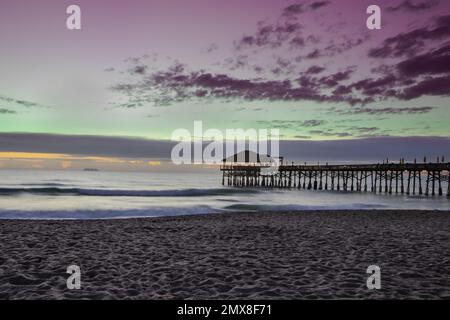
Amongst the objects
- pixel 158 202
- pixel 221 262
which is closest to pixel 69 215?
pixel 158 202

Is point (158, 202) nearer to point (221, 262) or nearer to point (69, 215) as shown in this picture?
point (69, 215)

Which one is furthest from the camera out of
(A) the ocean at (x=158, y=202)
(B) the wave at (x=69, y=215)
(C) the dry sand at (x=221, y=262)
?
(A) the ocean at (x=158, y=202)

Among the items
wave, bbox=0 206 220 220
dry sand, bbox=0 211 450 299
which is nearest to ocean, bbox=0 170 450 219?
wave, bbox=0 206 220 220

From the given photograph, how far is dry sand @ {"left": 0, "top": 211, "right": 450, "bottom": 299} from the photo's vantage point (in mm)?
6465

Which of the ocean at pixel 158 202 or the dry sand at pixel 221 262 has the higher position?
the dry sand at pixel 221 262

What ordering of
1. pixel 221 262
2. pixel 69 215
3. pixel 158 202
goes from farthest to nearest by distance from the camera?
pixel 158 202
pixel 69 215
pixel 221 262

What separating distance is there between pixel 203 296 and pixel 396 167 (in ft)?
164

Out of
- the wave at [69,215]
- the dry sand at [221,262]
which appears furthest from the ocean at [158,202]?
the dry sand at [221,262]

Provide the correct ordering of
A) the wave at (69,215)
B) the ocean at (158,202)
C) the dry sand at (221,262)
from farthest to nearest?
the ocean at (158,202)
the wave at (69,215)
the dry sand at (221,262)

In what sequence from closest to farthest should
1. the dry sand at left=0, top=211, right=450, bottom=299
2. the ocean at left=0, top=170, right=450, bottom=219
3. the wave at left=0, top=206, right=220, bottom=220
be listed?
the dry sand at left=0, top=211, right=450, bottom=299 < the wave at left=0, top=206, right=220, bottom=220 < the ocean at left=0, top=170, right=450, bottom=219

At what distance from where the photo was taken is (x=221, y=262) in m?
8.61

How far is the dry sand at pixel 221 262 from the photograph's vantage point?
6.46m

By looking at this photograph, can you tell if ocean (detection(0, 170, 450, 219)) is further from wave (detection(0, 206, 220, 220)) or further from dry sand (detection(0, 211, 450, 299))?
dry sand (detection(0, 211, 450, 299))

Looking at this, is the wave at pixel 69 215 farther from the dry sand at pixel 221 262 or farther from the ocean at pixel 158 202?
the dry sand at pixel 221 262
